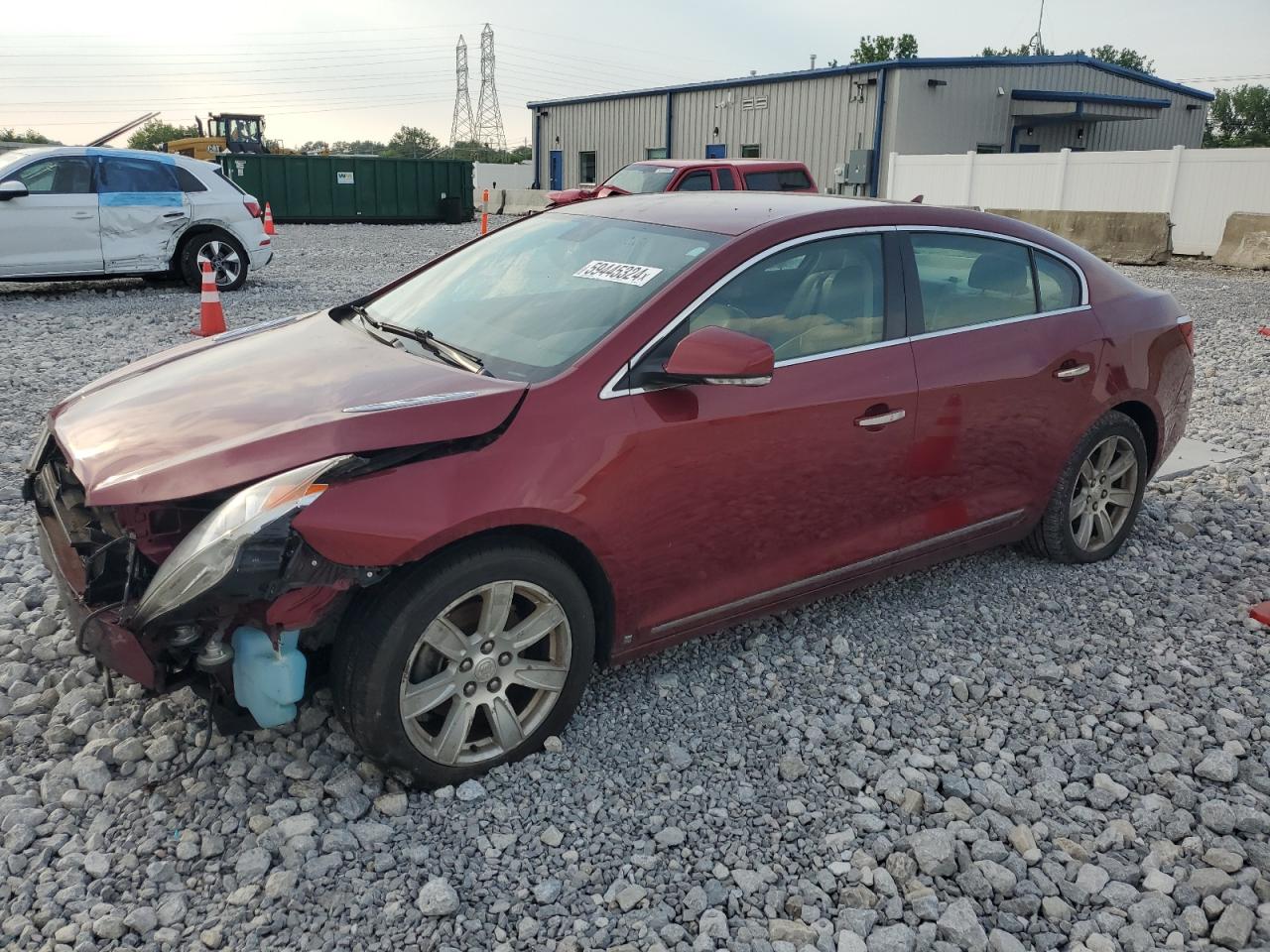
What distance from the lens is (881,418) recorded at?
3.60 meters

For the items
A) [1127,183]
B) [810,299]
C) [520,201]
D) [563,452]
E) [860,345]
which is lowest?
[563,452]

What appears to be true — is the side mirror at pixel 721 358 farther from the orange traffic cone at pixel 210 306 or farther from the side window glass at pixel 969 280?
the orange traffic cone at pixel 210 306

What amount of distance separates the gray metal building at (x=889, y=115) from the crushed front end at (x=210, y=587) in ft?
82.2

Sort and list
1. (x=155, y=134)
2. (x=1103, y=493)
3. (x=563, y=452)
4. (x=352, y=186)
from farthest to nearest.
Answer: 1. (x=155, y=134)
2. (x=352, y=186)
3. (x=1103, y=493)
4. (x=563, y=452)

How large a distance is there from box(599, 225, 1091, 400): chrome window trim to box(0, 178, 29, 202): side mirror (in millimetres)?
10117

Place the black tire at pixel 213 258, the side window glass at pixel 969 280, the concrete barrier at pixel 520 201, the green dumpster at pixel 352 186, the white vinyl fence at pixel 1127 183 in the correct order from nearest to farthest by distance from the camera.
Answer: the side window glass at pixel 969 280 → the black tire at pixel 213 258 → the white vinyl fence at pixel 1127 183 → the green dumpster at pixel 352 186 → the concrete barrier at pixel 520 201

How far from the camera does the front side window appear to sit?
10828 millimetres

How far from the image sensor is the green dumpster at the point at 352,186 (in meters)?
25.4

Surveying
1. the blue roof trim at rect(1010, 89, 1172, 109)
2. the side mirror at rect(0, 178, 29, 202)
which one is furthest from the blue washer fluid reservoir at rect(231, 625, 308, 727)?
the blue roof trim at rect(1010, 89, 1172, 109)

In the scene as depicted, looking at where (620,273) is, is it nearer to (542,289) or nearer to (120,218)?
(542,289)

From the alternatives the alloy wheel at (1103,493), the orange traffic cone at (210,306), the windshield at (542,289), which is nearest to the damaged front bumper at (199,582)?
the windshield at (542,289)

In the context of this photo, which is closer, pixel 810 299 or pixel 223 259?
→ pixel 810 299

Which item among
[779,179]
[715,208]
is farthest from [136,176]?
[715,208]

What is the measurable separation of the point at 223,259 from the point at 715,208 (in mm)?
10113
